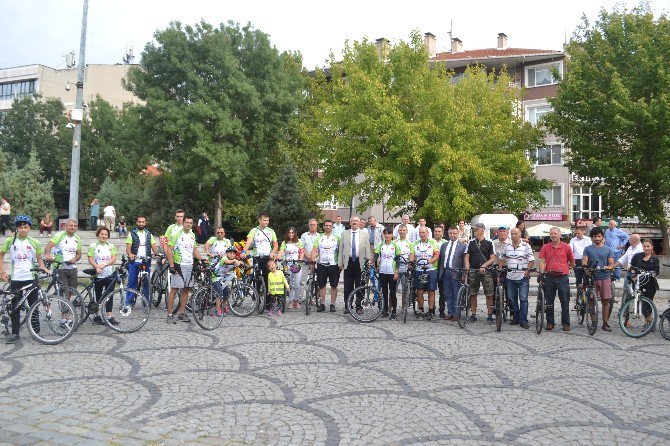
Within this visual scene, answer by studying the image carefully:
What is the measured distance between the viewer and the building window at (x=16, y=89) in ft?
223

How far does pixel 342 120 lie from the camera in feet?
103

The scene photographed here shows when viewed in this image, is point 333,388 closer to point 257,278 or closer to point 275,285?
point 275,285

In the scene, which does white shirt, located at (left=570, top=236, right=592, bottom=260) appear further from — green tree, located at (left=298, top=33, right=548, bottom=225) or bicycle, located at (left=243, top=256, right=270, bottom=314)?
green tree, located at (left=298, top=33, right=548, bottom=225)

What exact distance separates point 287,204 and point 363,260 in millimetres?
20849

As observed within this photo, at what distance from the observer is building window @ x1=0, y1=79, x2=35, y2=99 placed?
2675 inches

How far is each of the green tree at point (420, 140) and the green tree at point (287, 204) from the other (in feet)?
4.56

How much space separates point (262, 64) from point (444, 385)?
111 ft

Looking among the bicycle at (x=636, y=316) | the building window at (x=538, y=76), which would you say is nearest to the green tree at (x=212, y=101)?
the building window at (x=538, y=76)

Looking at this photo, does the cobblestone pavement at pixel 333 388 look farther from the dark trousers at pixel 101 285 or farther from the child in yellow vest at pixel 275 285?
the child in yellow vest at pixel 275 285

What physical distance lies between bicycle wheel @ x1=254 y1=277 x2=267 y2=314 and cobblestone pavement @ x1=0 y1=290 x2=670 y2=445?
7.24 ft

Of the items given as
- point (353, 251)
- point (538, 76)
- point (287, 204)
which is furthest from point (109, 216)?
point (538, 76)

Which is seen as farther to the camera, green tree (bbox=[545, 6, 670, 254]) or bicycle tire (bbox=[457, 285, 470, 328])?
green tree (bbox=[545, 6, 670, 254])

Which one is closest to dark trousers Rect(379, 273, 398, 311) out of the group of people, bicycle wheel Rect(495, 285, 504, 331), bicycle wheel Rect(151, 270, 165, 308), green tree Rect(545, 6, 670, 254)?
the group of people

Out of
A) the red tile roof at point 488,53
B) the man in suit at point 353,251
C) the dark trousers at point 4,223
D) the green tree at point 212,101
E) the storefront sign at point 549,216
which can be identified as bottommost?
the man in suit at point 353,251
